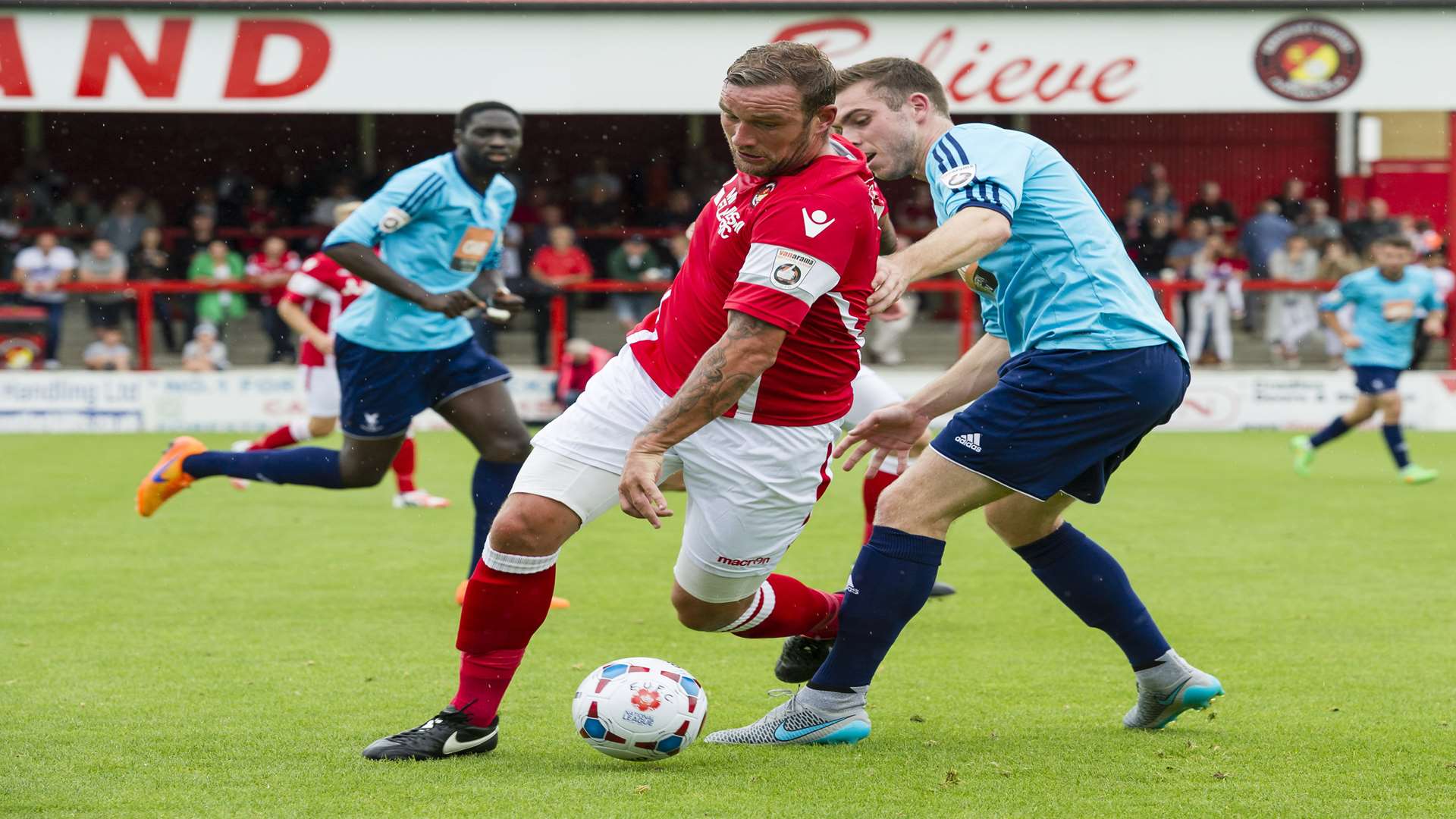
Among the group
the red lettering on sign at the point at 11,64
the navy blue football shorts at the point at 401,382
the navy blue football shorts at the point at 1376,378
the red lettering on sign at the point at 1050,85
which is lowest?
the navy blue football shorts at the point at 1376,378

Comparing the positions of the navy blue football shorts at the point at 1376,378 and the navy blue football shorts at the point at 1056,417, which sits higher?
the navy blue football shorts at the point at 1056,417

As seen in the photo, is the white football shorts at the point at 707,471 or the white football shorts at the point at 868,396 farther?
the white football shorts at the point at 868,396

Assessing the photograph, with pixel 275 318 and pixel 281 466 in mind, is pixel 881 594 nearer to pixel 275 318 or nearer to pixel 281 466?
pixel 281 466

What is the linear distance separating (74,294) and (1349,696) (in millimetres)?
15254

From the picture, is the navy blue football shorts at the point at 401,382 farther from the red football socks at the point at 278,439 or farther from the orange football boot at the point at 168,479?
the red football socks at the point at 278,439

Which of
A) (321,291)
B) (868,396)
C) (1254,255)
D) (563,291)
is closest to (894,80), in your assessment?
(868,396)

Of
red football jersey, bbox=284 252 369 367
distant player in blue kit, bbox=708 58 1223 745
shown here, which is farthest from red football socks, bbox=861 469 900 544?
red football jersey, bbox=284 252 369 367

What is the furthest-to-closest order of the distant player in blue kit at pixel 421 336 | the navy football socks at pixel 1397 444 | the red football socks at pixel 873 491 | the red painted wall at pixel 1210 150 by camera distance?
the red painted wall at pixel 1210 150 < the navy football socks at pixel 1397 444 < the distant player in blue kit at pixel 421 336 < the red football socks at pixel 873 491

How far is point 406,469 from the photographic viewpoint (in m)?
10.8

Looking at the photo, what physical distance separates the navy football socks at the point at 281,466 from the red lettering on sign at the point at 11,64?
13.7 metres

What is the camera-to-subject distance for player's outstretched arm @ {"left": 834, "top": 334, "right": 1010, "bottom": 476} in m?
4.63

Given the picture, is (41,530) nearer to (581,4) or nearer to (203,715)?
(203,715)

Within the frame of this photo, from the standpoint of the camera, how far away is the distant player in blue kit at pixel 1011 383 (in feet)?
13.9

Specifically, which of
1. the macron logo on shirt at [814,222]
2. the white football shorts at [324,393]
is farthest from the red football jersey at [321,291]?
the macron logo on shirt at [814,222]
